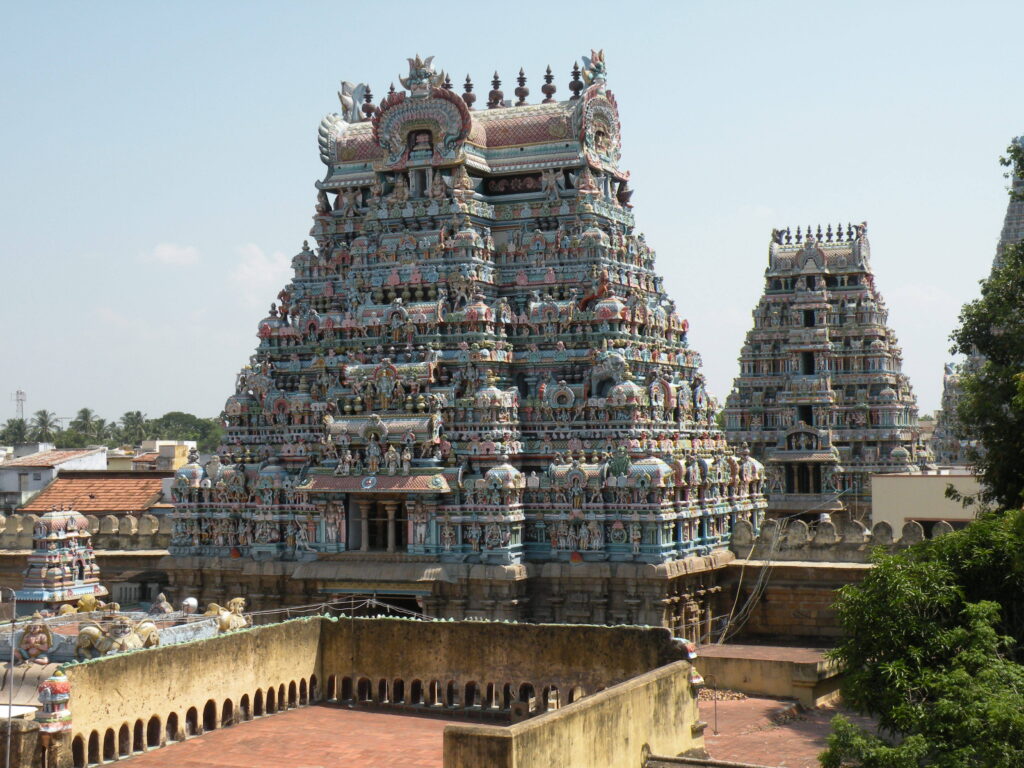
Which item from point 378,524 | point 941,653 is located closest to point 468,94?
point 378,524

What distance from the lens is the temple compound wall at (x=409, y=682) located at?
21.8 metres

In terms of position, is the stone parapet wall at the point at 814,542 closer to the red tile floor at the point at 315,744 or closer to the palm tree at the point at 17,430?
the red tile floor at the point at 315,744

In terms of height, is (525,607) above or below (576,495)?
below

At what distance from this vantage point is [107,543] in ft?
148

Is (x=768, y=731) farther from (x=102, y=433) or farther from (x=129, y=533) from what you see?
(x=102, y=433)

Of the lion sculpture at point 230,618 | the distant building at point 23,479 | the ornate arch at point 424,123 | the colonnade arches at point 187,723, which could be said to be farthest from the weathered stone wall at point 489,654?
the distant building at point 23,479

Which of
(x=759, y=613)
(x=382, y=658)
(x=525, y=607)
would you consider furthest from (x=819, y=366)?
(x=382, y=658)

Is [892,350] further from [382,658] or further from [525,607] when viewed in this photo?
[382,658]

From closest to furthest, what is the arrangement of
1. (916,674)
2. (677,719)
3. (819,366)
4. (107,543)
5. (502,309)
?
(916,674) → (677,719) → (502,309) → (107,543) → (819,366)

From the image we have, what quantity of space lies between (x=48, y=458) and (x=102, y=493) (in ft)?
52.6

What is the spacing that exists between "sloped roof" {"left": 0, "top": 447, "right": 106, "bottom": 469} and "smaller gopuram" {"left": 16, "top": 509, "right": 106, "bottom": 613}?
3396 centimetres

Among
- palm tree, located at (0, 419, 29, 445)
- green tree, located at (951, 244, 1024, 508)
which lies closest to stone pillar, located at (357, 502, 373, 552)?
green tree, located at (951, 244, 1024, 508)

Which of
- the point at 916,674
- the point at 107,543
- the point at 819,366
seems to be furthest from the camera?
the point at 819,366

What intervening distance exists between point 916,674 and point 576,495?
1587 cm
